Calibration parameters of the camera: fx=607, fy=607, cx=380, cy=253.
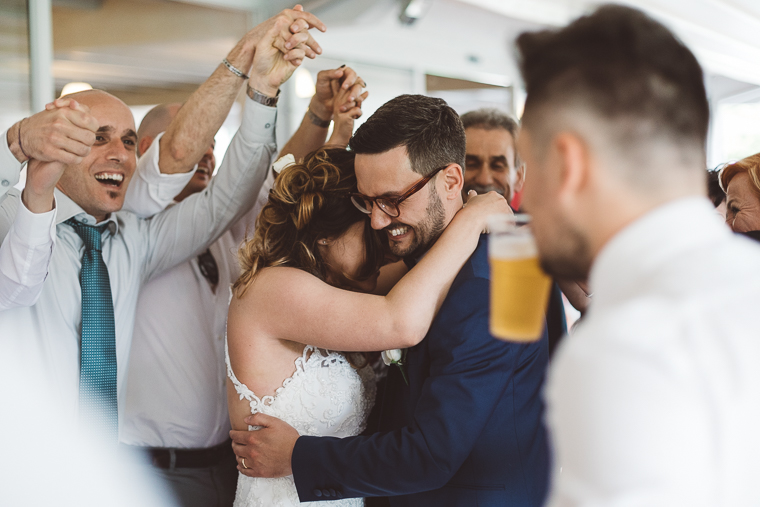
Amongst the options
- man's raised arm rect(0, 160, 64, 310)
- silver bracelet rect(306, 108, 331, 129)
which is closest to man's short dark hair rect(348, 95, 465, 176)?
silver bracelet rect(306, 108, 331, 129)

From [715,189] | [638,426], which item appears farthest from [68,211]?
Answer: [715,189]

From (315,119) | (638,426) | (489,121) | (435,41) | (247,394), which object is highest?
(638,426)

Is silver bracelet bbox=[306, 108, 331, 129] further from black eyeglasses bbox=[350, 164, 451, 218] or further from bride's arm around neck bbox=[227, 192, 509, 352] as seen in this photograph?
bride's arm around neck bbox=[227, 192, 509, 352]

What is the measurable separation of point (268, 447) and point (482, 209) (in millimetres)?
845

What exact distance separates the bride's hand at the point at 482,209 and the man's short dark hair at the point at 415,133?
0.52 feet

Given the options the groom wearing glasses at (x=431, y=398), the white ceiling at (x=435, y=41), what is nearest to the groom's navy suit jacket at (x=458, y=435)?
the groom wearing glasses at (x=431, y=398)

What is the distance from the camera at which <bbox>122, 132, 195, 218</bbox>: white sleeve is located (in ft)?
7.02

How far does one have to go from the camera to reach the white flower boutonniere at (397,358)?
5.13ft

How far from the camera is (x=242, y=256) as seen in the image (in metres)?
1.75

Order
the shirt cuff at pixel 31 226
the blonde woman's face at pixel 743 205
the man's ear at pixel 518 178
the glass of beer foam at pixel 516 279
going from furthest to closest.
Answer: the man's ear at pixel 518 178, the blonde woman's face at pixel 743 205, the shirt cuff at pixel 31 226, the glass of beer foam at pixel 516 279

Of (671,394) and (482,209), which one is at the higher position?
(671,394)

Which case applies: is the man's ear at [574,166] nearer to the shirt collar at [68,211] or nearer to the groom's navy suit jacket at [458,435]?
the groom's navy suit jacket at [458,435]

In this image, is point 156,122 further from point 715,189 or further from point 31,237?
point 715,189

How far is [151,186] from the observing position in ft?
7.07
